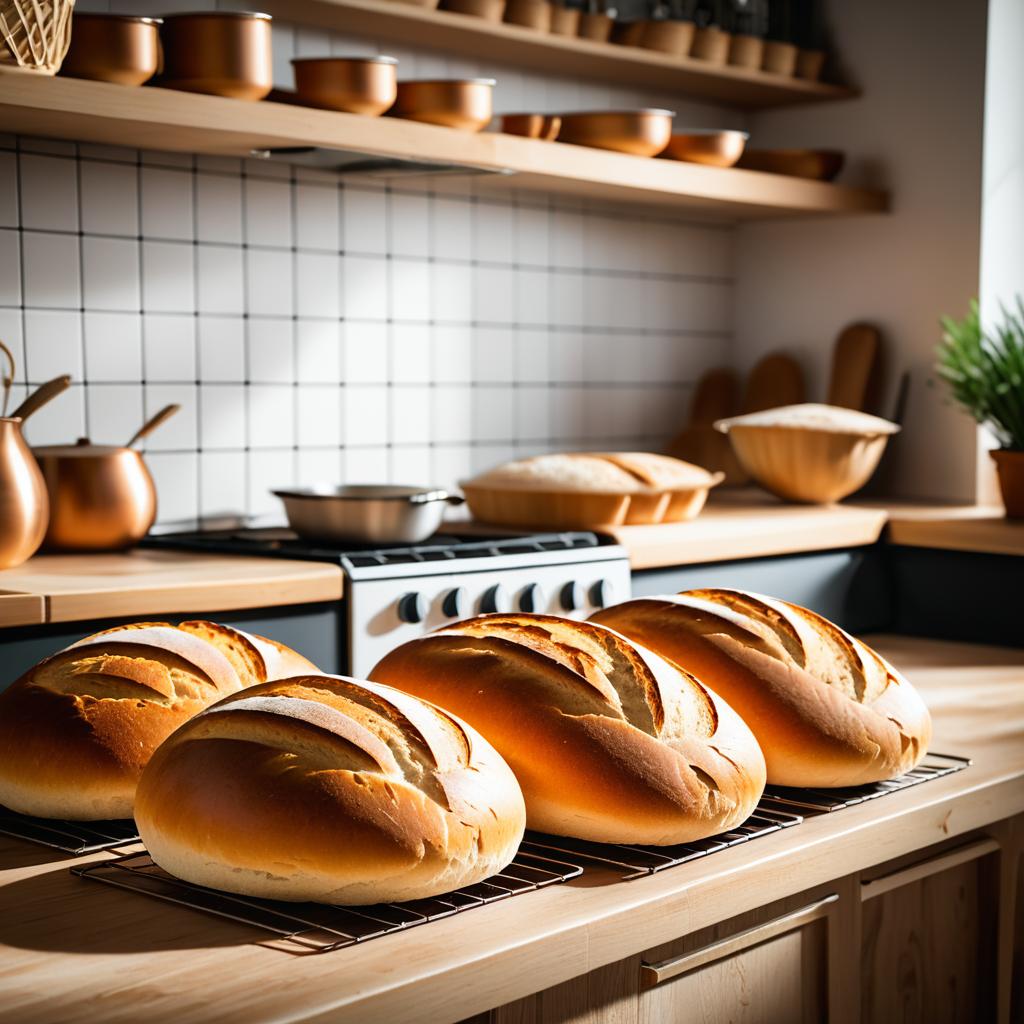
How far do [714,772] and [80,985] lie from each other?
0.45 meters

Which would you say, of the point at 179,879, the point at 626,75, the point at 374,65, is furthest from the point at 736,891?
the point at 626,75

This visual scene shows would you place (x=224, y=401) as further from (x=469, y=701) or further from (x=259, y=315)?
(x=469, y=701)

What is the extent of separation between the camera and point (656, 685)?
107 centimetres

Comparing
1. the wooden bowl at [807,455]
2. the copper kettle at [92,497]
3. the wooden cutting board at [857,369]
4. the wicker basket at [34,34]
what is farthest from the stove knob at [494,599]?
the wooden cutting board at [857,369]

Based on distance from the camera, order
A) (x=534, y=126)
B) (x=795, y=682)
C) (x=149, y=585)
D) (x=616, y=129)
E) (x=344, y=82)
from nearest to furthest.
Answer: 1. (x=795, y=682)
2. (x=149, y=585)
3. (x=344, y=82)
4. (x=534, y=126)
5. (x=616, y=129)

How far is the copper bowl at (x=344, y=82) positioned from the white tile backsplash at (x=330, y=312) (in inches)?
15.6

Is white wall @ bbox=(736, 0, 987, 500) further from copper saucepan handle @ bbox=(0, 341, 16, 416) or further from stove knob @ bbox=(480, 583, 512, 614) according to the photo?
copper saucepan handle @ bbox=(0, 341, 16, 416)

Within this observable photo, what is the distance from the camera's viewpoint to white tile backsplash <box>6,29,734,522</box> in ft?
8.73

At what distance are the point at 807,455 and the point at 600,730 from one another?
223 cm

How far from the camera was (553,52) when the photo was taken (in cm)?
321

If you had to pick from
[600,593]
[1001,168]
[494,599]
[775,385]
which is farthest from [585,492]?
[1001,168]

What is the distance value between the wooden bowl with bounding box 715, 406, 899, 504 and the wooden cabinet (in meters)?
1.84

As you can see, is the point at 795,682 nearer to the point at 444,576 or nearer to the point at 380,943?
the point at 380,943

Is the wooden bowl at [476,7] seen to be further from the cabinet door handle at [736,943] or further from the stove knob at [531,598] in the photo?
the cabinet door handle at [736,943]
